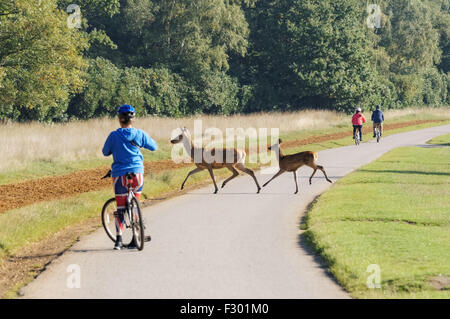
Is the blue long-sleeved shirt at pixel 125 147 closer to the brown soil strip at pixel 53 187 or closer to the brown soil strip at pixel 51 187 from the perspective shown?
the brown soil strip at pixel 51 187

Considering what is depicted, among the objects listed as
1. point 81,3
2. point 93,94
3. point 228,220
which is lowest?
point 228,220

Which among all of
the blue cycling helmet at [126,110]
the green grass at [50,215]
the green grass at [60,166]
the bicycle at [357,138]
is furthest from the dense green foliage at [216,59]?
the blue cycling helmet at [126,110]

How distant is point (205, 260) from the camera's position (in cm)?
931

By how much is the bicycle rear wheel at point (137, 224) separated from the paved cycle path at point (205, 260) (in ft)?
0.66

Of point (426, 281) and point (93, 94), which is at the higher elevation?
point (93, 94)

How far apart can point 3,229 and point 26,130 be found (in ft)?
62.2

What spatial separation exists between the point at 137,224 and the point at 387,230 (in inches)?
177

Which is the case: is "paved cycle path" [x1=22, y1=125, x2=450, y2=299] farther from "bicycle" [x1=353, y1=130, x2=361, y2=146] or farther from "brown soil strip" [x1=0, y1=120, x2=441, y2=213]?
"bicycle" [x1=353, y1=130, x2=361, y2=146]

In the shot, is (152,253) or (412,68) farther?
(412,68)

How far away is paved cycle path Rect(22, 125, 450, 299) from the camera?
774 cm

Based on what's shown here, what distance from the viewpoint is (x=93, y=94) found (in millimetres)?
43281

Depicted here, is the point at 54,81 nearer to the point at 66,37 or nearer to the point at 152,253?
the point at 66,37
